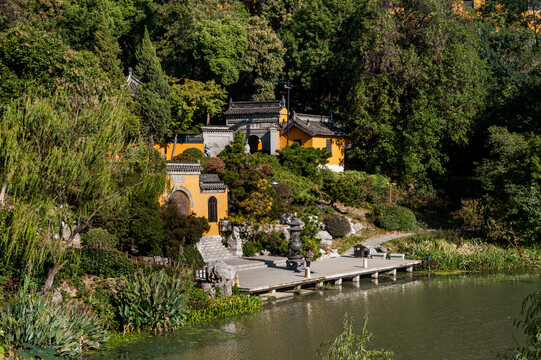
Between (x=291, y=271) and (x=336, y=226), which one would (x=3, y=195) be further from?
(x=336, y=226)

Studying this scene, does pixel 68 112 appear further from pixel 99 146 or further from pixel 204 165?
pixel 204 165

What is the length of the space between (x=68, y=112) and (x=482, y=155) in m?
31.7

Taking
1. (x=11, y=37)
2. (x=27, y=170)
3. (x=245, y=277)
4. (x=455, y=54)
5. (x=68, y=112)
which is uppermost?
(x=455, y=54)

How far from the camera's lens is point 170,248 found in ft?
78.6

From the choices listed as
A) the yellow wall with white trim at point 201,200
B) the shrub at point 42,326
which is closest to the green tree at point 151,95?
the yellow wall with white trim at point 201,200

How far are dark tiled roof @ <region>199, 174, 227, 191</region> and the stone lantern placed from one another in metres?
4.79

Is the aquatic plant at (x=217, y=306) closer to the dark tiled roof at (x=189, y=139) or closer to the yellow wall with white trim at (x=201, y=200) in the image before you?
the yellow wall with white trim at (x=201, y=200)

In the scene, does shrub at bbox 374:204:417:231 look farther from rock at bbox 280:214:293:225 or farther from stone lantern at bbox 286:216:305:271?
stone lantern at bbox 286:216:305:271

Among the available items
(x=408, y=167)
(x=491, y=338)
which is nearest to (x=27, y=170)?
(x=491, y=338)

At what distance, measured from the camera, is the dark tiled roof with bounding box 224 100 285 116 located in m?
42.6

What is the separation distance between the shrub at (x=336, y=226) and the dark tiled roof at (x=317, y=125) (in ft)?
30.0

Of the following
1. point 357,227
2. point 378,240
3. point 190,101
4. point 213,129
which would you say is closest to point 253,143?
point 213,129

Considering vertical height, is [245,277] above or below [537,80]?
below

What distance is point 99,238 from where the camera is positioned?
21.8 metres
